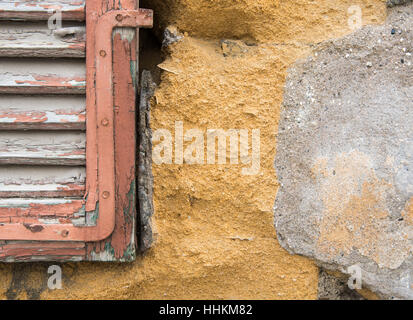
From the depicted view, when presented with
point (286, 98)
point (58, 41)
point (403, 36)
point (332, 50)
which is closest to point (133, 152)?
point (58, 41)

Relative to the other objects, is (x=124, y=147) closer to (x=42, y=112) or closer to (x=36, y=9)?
(x=42, y=112)

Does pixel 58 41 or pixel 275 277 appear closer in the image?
pixel 58 41

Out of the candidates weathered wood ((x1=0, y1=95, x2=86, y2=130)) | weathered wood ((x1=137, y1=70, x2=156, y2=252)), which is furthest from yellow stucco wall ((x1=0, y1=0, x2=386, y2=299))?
weathered wood ((x1=0, y1=95, x2=86, y2=130))

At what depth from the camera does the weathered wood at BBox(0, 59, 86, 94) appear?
1027mm

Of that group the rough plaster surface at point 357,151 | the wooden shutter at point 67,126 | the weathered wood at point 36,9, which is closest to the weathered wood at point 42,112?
the wooden shutter at point 67,126

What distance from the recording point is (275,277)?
1153mm

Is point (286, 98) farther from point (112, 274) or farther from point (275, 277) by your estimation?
point (112, 274)

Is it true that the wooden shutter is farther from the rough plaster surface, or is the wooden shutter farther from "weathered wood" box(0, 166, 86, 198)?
the rough plaster surface

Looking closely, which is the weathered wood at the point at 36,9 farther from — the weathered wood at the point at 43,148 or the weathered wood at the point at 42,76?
the weathered wood at the point at 43,148

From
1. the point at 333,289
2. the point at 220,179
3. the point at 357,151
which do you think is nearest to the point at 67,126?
the point at 220,179

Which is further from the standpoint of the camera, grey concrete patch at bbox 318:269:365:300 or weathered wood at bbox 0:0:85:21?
grey concrete patch at bbox 318:269:365:300

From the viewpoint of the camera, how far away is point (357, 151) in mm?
1106

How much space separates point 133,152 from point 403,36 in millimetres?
818

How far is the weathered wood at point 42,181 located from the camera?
1.06 meters
